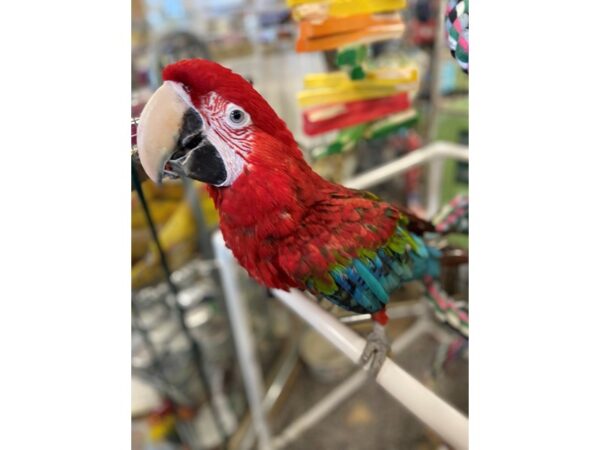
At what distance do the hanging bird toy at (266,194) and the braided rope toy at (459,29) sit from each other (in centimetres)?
16

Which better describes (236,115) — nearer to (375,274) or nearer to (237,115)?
(237,115)

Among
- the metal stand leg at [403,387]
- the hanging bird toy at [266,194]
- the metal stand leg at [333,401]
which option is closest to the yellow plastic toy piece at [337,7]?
the hanging bird toy at [266,194]

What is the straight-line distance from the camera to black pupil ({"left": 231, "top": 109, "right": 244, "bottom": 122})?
276 millimetres

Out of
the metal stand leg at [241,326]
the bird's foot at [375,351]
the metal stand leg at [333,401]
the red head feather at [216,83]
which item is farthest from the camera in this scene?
the metal stand leg at [333,401]

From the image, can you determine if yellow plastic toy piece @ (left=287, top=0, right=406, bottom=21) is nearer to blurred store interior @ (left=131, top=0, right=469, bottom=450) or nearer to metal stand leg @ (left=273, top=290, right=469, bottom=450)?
blurred store interior @ (left=131, top=0, right=469, bottom=450)

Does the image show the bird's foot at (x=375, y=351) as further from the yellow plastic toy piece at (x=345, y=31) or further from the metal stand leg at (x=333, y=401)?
the metal stand leg at (x=333, y=401)

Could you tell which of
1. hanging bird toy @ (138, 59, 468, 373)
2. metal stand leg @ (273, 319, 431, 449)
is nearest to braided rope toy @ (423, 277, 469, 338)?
hanging bird toy @ (138, 59, 468, 373)

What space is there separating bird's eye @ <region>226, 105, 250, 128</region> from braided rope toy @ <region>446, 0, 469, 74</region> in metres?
0.22

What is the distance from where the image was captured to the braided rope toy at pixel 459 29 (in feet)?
1.12

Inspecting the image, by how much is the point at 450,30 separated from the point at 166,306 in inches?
28.7
